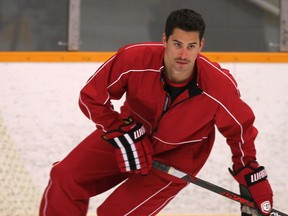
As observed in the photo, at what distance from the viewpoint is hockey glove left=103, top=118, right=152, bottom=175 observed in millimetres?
3529

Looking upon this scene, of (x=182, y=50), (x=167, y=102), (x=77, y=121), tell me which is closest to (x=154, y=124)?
(x=167, y=102)

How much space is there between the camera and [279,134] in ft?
15.4

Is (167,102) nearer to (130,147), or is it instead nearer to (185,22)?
(130,147)

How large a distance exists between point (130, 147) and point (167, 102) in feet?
0.82

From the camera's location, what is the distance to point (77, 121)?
4.62 metres

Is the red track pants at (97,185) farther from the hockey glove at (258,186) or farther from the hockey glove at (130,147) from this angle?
the hockey glove at (258,186)

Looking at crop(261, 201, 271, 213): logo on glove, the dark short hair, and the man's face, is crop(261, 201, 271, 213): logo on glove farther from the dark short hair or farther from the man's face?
the dark short hair

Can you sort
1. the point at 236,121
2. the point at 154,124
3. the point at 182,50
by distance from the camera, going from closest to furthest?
the point at 182,50 < the point at 236,121 < the point at 154,124

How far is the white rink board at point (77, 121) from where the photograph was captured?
4.59 meters

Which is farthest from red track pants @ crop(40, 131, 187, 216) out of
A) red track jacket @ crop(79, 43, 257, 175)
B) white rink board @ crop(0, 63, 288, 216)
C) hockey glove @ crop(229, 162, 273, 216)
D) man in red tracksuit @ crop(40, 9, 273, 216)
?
white rink board @ crop(0, 63, 288, 216)

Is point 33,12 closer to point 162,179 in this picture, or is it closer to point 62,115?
point 62,115

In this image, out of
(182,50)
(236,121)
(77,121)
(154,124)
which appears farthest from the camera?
(77,121)

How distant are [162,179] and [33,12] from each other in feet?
4.86

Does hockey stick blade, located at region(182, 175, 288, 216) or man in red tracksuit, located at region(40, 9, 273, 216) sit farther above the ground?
man in red tracksuit, located at region(40, 9, 273, 216)
